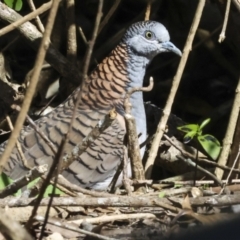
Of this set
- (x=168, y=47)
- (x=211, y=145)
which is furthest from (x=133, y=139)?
(x=168, y=47)

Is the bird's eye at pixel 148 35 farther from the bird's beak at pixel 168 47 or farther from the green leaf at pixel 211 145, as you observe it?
the green leaf at pixel 211 145

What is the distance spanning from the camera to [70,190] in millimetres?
2887

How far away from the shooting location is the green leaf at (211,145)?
339cm

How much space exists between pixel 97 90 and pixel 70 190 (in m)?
1.00

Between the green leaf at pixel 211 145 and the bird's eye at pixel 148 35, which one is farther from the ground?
the bird's eye at pixel 148 35

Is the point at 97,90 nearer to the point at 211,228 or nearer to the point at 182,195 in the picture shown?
the point at 182,195

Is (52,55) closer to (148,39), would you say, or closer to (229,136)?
(148,39)

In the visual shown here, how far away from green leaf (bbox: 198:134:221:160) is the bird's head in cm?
54

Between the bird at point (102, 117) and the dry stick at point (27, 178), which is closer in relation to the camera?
the dry stick at point (27, 178)

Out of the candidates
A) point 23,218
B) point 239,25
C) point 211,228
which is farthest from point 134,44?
point 211,228

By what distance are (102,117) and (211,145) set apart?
58 cm

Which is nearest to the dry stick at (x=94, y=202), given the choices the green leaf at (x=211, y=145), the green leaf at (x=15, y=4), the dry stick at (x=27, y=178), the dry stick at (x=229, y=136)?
the dry stick at (x=27, y=178)

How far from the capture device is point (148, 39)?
3.78 metres

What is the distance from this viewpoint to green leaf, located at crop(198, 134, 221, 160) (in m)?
3.39
